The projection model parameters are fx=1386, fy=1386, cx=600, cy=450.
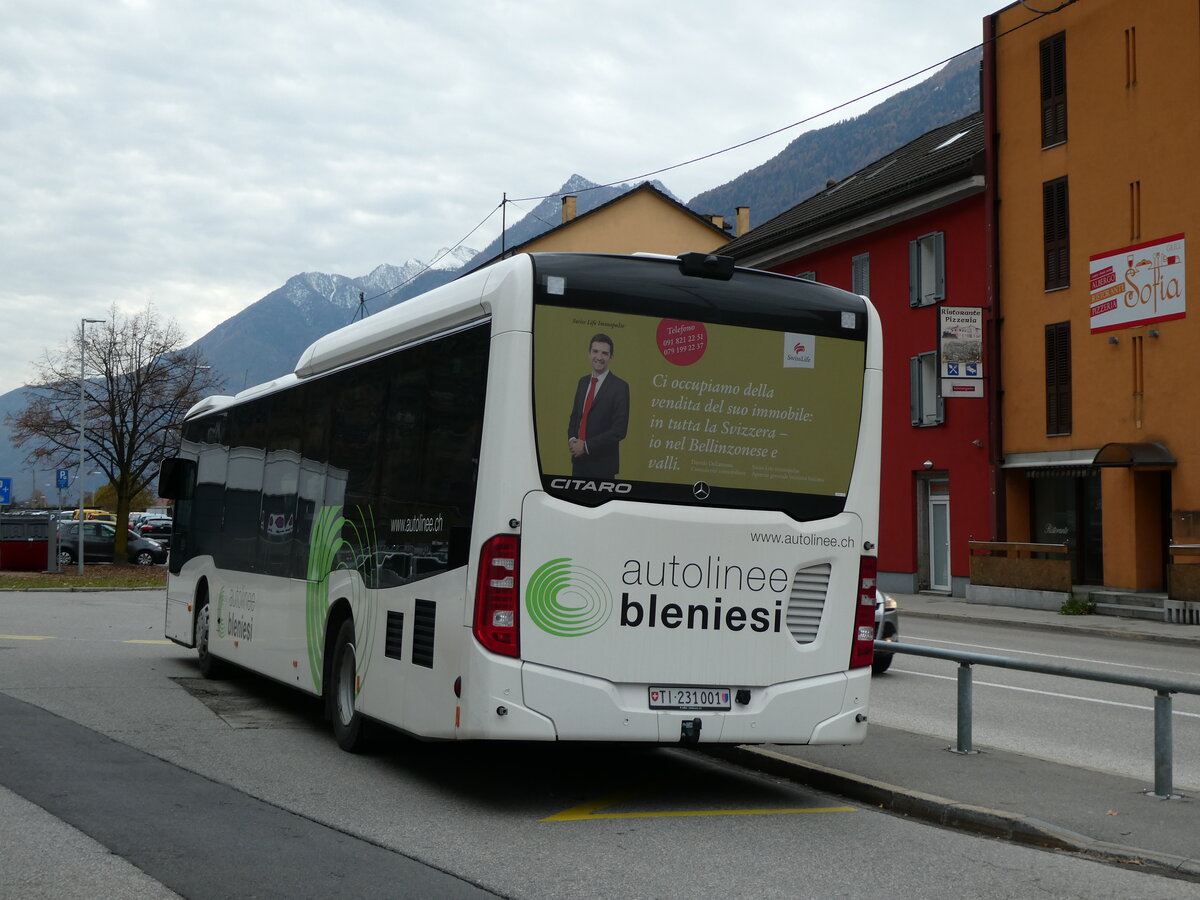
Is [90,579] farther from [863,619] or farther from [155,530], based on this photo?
[863,619]

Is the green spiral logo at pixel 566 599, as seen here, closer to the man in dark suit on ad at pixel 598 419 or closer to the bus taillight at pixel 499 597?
the bus taillight at pixel 499 597

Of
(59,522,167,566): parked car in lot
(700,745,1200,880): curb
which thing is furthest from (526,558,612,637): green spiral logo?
(59,522,167,566): parked car in lot

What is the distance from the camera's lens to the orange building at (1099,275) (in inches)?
1072

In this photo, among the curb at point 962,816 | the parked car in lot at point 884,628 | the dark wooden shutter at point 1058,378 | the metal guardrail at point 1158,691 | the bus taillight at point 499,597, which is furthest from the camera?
the dark wooden shutter at point 1058,378

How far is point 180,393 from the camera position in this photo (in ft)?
154

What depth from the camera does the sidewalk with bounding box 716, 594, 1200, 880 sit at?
6930mm

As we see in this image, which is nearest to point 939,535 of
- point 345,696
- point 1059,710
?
point 1059,710

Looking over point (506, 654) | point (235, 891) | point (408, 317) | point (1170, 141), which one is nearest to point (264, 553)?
point (408, 317)

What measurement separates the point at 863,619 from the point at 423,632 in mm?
2661

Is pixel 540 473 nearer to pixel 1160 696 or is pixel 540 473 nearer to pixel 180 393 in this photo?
pixel 1160 696

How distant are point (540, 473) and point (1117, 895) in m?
3.55

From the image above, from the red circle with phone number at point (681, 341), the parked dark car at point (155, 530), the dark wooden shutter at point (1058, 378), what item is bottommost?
the parked dark car at point (155, 530)

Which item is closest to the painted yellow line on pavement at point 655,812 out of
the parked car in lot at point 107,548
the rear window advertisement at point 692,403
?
the rear window advertisement at point 692,403

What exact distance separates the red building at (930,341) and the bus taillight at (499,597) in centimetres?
2470
